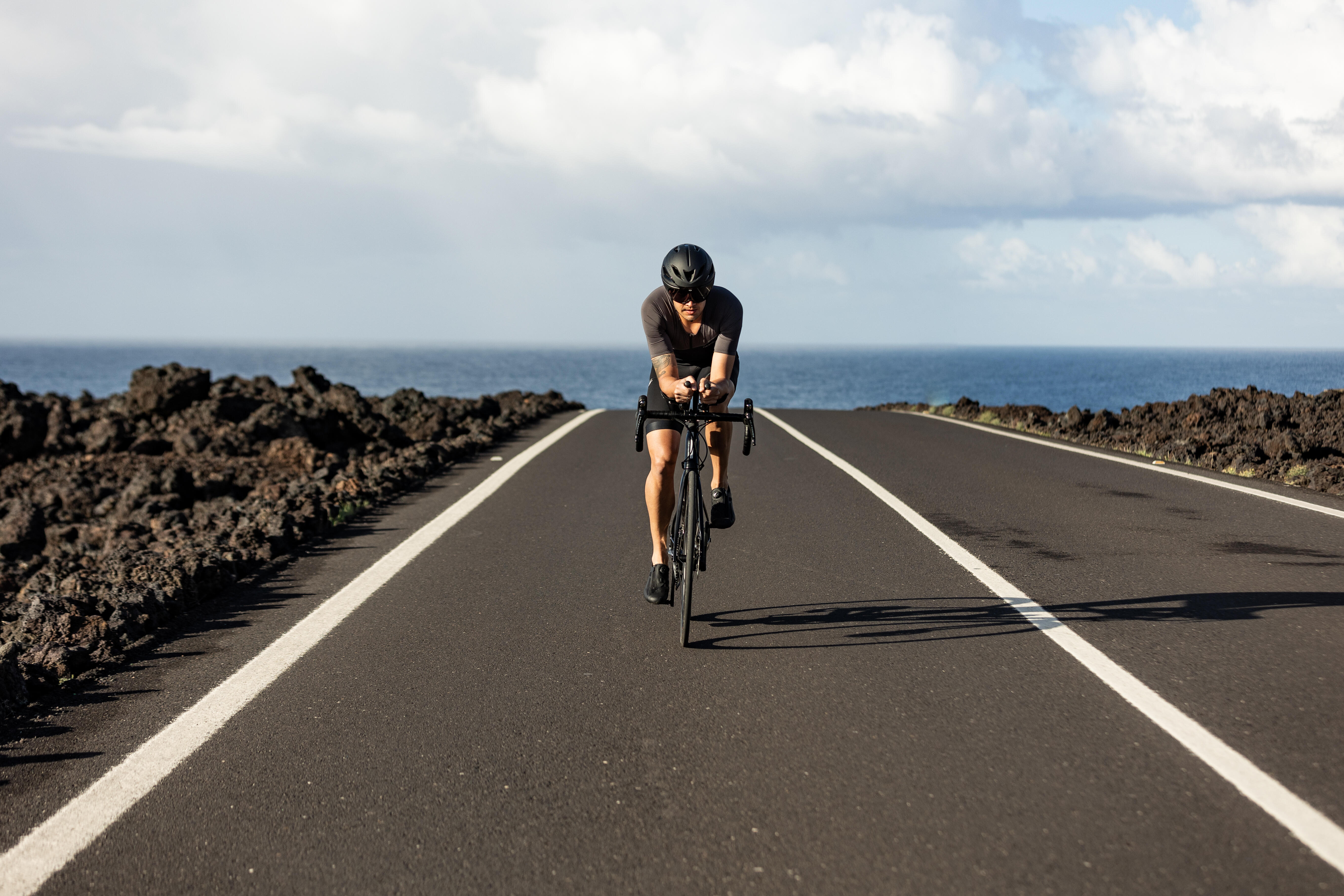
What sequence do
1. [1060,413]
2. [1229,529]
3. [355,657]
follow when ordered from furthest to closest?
[1060,413] < [1229,529] < [355,657]

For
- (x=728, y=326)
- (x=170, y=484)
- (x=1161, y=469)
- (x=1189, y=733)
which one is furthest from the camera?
(x=170, y=484)

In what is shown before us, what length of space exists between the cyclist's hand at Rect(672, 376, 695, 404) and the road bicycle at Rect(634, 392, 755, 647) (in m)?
0.04

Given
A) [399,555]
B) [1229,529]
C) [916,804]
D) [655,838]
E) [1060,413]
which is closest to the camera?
[655,838]

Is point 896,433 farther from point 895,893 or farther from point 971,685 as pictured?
point 895,893

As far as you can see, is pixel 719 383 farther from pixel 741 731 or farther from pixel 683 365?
pixel 741 731

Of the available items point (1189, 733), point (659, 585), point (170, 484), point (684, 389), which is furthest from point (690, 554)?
point (170, 484)

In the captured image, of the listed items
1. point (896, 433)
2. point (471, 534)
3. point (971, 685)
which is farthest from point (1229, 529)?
point (896, 433)

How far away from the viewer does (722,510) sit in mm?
6062

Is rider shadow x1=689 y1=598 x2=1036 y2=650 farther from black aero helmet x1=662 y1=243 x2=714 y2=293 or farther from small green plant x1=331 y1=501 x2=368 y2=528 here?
small green plant x1=331 y1=501 x2=368 y2=528

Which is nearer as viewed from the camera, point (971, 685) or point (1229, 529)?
point (971, 685)

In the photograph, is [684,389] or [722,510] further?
[722,510]

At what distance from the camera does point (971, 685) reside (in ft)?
15.0

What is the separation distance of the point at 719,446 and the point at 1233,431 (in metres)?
10.3

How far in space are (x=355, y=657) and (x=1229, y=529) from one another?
6.57 metres
